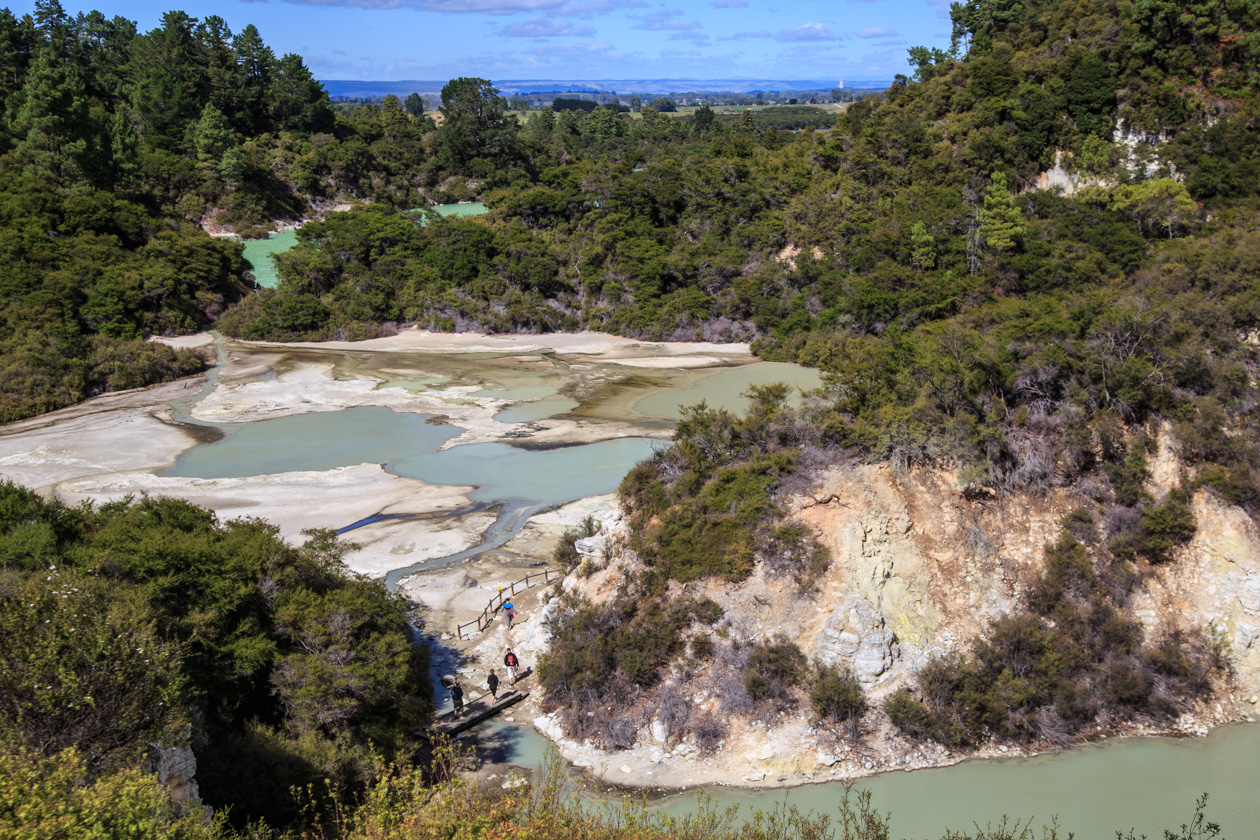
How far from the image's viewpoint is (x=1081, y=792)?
12961 millimetres

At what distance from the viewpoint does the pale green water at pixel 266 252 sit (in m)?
53.2

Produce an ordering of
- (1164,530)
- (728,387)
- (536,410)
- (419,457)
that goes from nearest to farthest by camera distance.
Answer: (1164,530)
(419,457)
(536,410)
(728,387)

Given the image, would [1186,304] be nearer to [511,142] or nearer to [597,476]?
[597,476]

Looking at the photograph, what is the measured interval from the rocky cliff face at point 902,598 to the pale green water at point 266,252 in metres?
44.2

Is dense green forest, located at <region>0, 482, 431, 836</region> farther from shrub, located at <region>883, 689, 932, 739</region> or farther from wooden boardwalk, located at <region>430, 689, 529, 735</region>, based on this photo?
shrub, located at <region>883, 689, 932, 739</region>

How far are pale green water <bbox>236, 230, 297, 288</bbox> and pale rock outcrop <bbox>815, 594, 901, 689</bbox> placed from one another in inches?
1807

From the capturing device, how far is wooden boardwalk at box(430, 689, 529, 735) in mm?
15078

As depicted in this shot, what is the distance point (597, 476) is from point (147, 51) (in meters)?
63.1

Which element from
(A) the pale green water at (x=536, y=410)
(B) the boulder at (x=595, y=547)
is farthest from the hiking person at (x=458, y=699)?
(A) the pale green water at (x=536, y=410)

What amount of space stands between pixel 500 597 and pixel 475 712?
13.8ft

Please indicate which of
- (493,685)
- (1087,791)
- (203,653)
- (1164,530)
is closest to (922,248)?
(1164,530)

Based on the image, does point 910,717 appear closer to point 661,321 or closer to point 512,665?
point 512,665

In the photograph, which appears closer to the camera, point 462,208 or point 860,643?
point 860,643

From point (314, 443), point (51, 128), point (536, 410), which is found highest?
point (51, 128)
